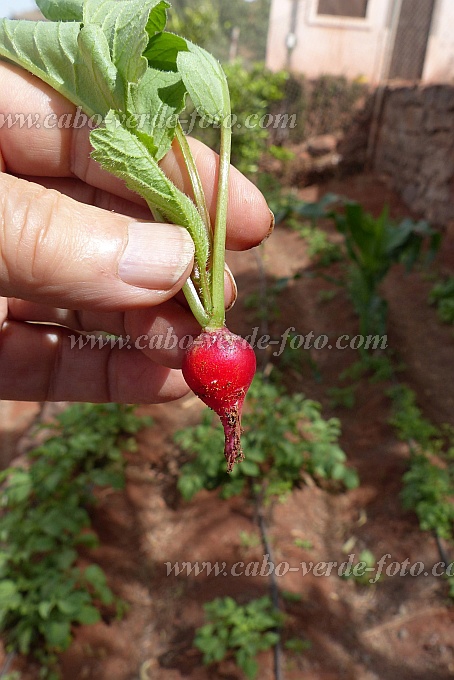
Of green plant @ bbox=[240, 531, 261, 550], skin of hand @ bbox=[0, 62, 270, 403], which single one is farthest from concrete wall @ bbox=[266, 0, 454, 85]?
skin of hand @ bbox=[0, 62, 270, 403]

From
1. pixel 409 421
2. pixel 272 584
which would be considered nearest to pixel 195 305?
pixel 272 584

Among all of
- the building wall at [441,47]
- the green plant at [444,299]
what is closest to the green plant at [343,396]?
the green plant at [444,299]

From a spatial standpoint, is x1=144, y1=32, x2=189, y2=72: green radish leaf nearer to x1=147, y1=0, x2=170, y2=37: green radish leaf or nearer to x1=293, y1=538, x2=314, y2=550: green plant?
x1=147, y1=0, x2=170, y2=37: green radish leaf

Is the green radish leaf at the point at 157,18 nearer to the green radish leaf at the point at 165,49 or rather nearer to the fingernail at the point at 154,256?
the green radish leaf at the point at 165,49

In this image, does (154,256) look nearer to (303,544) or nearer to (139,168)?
(139,168)

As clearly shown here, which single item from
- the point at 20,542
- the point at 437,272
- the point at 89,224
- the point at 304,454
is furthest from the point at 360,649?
the point at 437,272

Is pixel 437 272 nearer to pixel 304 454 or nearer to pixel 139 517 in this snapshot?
pixel 304 454
